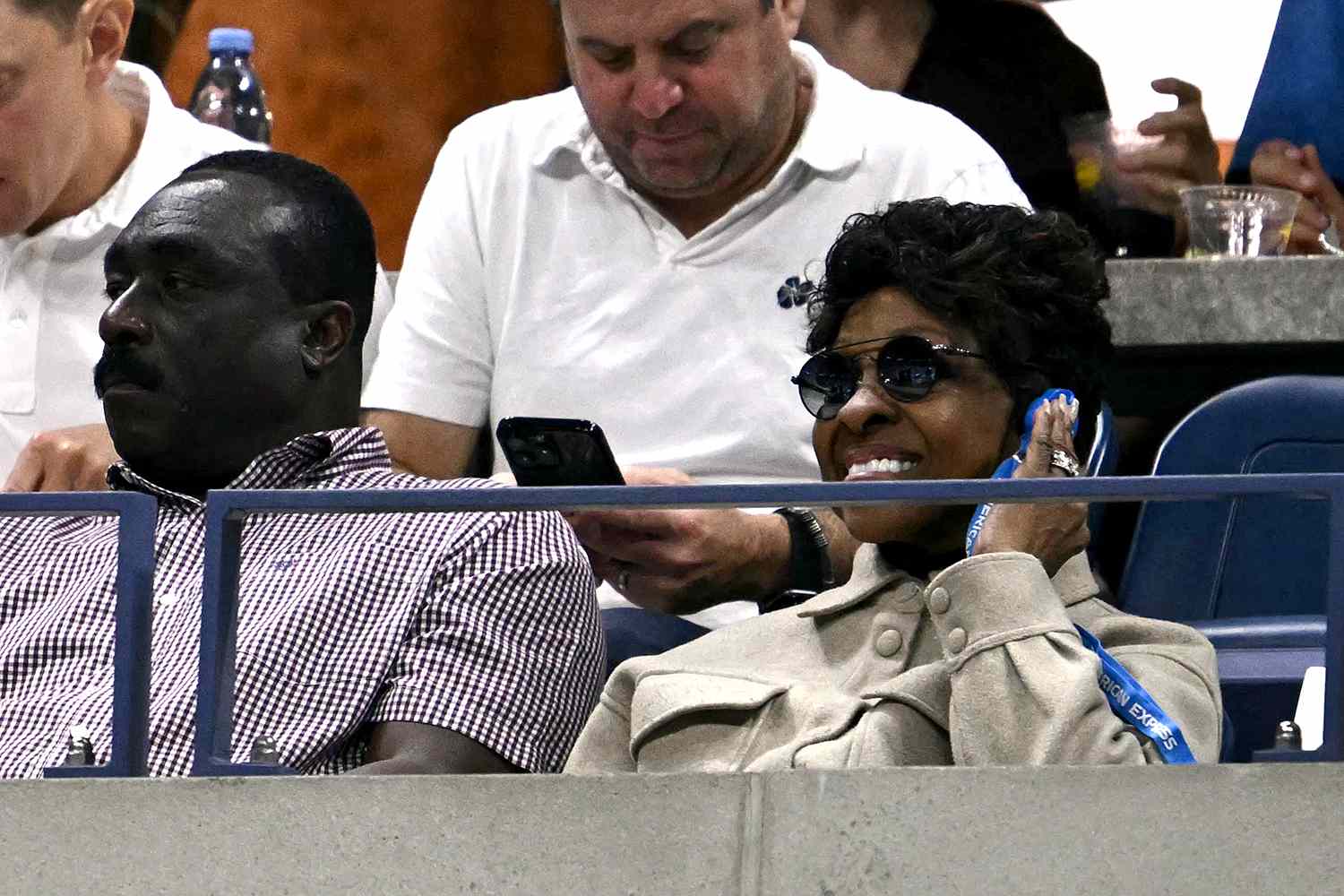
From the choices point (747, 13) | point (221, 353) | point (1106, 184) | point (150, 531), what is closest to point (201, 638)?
point (150, 531)

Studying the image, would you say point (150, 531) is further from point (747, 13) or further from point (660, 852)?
point (747, 13)

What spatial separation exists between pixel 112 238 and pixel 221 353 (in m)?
0.91

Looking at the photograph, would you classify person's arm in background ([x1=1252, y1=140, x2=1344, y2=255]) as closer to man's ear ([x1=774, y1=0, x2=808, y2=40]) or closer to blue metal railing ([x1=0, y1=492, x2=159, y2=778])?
man's ear ([x1=774, y1=0, x2=808, y2=40])

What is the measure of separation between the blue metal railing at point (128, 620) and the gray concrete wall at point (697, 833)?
0.10m

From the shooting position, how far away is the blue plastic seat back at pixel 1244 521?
308 centimetres

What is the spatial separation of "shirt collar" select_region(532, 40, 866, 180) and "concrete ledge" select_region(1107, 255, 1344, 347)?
381mm

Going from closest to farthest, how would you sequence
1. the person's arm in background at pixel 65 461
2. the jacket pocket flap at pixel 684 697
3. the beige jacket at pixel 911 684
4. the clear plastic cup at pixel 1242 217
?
the beige jacket at pixel 911 684, the jacket pocket flap at pixel 684 697, the person's arm in background at pixel 65 461, the clear plastic cup at pixel 1242 217

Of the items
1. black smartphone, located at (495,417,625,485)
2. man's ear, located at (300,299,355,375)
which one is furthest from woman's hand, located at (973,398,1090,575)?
man's ear, located at (300,299,355,375)

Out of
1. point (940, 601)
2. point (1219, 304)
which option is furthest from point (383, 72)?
point (940, 601)

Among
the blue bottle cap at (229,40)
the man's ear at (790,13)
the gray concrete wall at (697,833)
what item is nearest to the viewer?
the gray concrete wall at (697,833)

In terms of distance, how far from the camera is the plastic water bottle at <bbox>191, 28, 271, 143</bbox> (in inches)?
173

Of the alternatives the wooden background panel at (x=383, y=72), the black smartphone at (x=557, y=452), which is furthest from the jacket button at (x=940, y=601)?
the wooden background panel at (x=383, y=72)

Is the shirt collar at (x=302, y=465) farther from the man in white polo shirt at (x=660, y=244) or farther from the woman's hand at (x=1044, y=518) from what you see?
the woman's hand at (x=1044, y=518)

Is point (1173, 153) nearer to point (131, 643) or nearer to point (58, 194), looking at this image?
point (58, 194)
